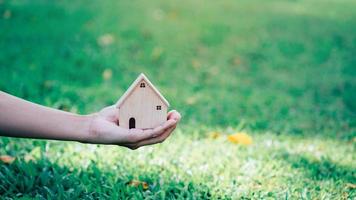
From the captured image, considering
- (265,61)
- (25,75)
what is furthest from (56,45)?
(265,61)

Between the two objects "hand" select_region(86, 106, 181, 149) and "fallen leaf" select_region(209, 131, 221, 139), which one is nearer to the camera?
"hand" select_region(86, 106, 181, 149)

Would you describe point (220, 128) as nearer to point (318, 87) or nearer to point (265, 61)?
point (318, 87)

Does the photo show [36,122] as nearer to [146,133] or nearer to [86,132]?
[86,132]

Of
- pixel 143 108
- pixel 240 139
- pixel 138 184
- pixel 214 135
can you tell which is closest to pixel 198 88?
pixel 214 135

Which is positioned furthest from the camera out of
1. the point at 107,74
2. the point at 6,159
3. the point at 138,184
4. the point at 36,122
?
the point at 107,74

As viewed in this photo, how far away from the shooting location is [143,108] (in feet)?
7.39

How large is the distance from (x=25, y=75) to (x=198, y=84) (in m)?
1.77

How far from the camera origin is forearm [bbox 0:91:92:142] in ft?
6.74

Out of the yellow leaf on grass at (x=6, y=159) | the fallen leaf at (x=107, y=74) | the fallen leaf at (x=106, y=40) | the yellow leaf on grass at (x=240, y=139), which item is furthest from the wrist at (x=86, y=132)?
the fallen leaf at (x=106, y=40)

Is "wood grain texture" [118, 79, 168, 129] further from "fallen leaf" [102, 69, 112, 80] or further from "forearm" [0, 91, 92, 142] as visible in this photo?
"fallen leaf" [102, 69, 112, 80]

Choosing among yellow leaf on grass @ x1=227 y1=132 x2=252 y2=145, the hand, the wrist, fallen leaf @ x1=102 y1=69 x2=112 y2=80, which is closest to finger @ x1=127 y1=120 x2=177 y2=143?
the hand

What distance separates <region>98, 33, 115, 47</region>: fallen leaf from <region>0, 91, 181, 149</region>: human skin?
154 inches

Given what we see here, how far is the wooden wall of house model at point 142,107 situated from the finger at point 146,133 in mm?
77

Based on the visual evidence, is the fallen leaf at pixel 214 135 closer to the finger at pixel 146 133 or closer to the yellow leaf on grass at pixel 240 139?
the yellow leaf on grass at pixel 240 139
